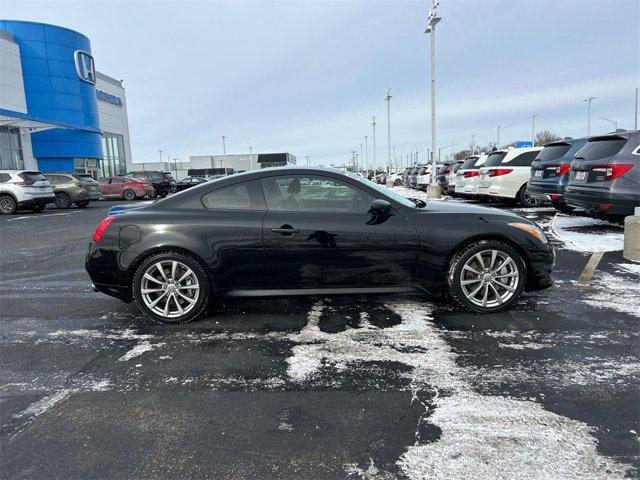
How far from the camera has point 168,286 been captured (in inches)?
167

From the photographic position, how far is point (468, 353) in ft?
11.3

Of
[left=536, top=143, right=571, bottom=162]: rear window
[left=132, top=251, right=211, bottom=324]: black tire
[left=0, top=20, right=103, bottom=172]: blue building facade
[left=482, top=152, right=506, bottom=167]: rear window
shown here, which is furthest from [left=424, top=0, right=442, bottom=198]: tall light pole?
[left=0, top=20, right=103, bottom=172]: blue building facade

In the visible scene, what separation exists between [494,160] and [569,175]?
545cm

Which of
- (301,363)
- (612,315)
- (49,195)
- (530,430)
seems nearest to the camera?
(530,430)

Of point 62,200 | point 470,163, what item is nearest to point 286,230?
point 470,163

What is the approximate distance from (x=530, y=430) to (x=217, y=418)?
183cm

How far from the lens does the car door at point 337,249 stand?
4.16 metres

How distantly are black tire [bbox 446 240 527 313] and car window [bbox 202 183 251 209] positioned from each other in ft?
6.94

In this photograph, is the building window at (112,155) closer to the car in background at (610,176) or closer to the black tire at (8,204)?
the black tire at (8,204)

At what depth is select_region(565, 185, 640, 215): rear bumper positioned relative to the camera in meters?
7.21

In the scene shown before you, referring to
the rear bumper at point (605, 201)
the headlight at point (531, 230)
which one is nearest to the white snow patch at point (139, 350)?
the headlight at point (531, 230)

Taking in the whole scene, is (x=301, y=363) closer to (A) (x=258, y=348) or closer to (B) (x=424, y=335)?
(A) (x=258, y=348)

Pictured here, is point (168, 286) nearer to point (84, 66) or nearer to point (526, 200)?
point (526, 200)

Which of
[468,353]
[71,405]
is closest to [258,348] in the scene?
[71,405]
